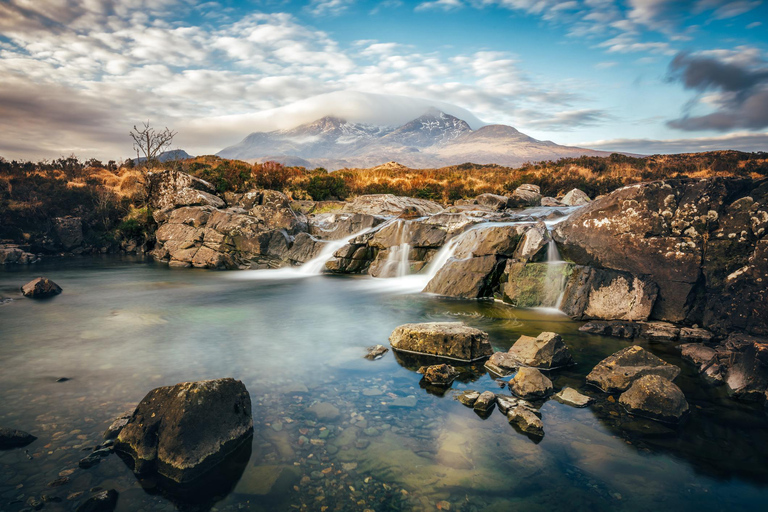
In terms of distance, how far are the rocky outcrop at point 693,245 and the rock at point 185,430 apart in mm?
9293

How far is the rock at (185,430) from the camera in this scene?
3766 mm

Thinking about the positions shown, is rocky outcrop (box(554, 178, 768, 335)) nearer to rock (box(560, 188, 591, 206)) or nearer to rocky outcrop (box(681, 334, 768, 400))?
rocky outcrop (box(681, 334, 768, 400))

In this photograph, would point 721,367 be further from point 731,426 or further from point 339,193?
point 339,193

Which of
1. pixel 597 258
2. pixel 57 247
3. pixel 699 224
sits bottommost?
pixel 57 247

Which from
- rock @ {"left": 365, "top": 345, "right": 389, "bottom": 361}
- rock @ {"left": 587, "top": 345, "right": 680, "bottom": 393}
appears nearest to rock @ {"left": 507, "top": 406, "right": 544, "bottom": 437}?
rock @ {"left": 587, "top": 345, "right": 680, "bottom": 393}

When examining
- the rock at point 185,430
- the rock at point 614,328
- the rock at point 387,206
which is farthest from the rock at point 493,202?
the rock at point 185,430

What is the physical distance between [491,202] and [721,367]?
1849 cm

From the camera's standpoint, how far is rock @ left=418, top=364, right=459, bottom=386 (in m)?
5.94

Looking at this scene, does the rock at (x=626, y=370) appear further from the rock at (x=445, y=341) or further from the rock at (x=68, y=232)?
the rock at (x=68, y=232)

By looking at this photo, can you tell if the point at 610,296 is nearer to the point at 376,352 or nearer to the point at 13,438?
the point at 376,352

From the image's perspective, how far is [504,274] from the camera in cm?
1219

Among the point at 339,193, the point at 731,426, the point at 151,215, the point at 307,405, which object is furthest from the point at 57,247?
the point at 731,426

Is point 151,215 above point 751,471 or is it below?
above

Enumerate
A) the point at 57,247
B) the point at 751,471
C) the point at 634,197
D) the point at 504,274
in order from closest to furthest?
the point at 751,471, the point at 634,197, the point at 504,274, the point at 57,247
